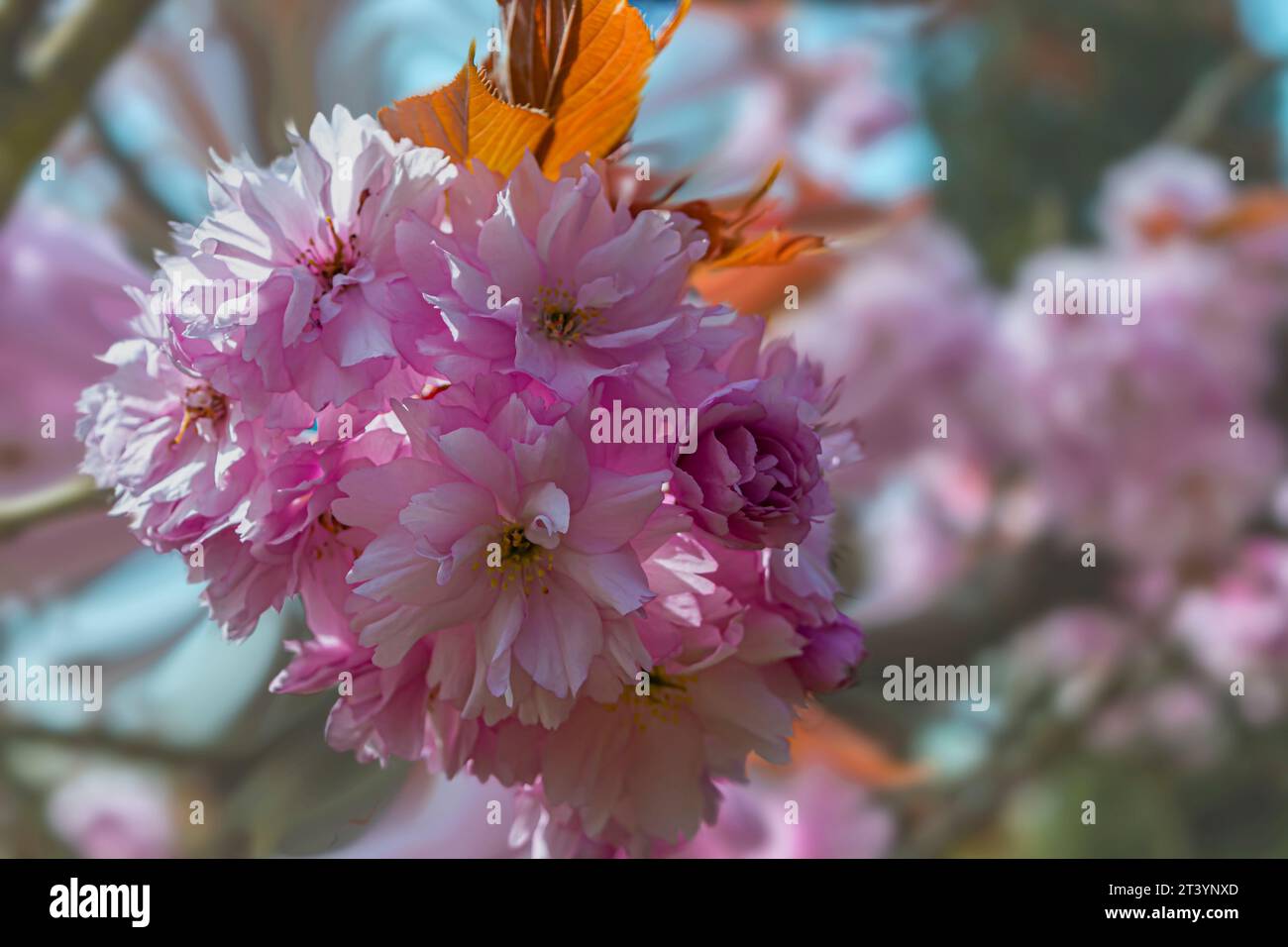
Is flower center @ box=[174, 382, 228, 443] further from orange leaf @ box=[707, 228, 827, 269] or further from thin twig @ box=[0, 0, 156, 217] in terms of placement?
thin twig @ box=[0, 0, 156, 217]

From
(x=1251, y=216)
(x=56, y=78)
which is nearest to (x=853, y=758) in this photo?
(x=1251, y=216)

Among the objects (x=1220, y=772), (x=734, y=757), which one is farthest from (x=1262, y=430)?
(x=734, y=757)

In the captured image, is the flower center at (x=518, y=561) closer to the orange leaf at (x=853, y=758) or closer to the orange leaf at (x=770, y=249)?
the orange leaf at (x=770, y=249)

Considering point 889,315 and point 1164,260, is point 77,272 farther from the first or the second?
point 1164,260

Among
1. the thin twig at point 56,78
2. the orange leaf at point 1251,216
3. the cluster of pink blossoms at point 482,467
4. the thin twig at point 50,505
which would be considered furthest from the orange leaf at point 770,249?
the orange leaf at point 1251,216

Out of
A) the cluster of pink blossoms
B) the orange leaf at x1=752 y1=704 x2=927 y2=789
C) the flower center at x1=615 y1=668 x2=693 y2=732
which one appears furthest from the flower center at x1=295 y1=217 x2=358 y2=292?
the orange leaf at x1=752 y1=704 x2=927 y2=789

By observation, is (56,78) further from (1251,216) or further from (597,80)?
(1251,216)

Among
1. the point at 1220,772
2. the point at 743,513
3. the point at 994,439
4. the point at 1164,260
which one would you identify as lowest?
the point at 1220,772
